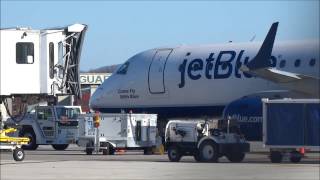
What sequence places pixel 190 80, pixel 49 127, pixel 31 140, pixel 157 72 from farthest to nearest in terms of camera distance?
pixel 49 127
pixel 31 140
pixel 157 72
pixel 190 80

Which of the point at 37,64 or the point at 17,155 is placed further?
the point at 37,64

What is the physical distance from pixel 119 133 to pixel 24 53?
262 inches

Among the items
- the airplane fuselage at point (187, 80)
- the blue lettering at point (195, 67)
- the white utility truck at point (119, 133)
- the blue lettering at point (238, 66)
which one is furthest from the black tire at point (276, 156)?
the blue lettering at point (195, 67)

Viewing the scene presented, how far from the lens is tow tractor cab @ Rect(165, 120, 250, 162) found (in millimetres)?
23516

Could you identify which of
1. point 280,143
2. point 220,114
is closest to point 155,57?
point 220,114

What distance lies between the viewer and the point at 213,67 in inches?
1174

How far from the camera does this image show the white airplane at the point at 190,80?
28.5 metres

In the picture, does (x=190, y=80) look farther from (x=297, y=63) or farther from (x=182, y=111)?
(x=297, y=63)

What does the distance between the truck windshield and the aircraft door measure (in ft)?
15.7

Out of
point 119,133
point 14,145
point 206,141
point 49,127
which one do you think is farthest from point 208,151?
point 49,127

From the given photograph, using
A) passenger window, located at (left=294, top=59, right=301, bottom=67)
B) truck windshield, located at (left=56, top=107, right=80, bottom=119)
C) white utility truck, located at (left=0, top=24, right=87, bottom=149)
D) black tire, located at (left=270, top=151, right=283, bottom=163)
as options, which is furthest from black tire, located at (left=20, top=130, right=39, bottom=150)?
black tire, located at (left=270, top=151, right=283, bottom=163)

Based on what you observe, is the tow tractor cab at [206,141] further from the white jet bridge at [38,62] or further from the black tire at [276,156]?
the white jet bridge at [38,62]

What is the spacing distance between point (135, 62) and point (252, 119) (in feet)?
29.7

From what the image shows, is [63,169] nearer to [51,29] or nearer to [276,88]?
[51,29]
